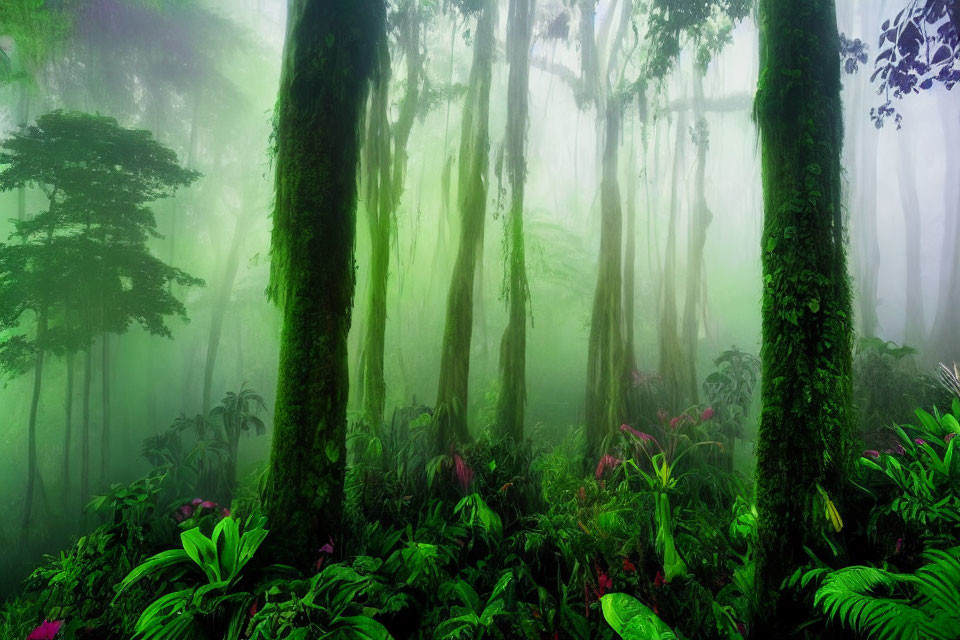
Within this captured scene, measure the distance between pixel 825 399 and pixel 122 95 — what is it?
10050mm

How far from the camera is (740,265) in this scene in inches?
563

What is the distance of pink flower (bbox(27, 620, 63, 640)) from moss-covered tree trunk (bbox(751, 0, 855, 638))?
3123mm

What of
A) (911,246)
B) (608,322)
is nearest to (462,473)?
(608,322)

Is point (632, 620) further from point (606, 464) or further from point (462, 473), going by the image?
point (606, 464)

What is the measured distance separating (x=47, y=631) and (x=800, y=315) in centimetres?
361

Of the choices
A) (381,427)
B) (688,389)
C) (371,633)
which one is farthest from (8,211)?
(688,389)

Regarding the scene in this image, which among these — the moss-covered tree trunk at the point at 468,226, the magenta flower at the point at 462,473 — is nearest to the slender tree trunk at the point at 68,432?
the moss-covered tree trunk at the point at 468,226

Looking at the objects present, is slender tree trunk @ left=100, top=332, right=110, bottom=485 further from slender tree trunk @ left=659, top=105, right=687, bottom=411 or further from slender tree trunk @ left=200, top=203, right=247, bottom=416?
slender tree trunk @ left=659, top=105, right=687, bottom=411

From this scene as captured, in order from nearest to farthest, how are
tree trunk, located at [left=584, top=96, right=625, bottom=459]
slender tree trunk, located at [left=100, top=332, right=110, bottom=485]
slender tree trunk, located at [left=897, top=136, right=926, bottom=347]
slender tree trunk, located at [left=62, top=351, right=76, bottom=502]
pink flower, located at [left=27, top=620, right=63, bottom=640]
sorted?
pink flower, located at [left=27, top=620, right=63, bottom=640] → tree trunk, located at [left=584, top=96, right=625, bottom=459] → slender tree trunk, located at [left=62, top=351, right=76, bottom=502] → slender tree trunk, located at [left=100, top=332, right=110, bottom=485] → slender tree trunk, located at [left=897, top=136, right=926, bottom=347]

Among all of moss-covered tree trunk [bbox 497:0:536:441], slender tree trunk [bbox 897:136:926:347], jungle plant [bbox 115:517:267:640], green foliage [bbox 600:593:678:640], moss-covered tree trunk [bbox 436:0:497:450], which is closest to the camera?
green foliage [bbox 600:593:678:640]

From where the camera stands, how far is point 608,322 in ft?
18.2

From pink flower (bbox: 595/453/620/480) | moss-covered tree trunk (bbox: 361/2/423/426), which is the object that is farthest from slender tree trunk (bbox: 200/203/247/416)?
pink flower (bbox: 595/453/620/480)

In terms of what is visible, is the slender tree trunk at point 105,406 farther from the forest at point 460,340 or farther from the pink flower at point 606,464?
the pink flower at point 606,464

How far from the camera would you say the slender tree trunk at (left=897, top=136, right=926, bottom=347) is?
33.9 ft
